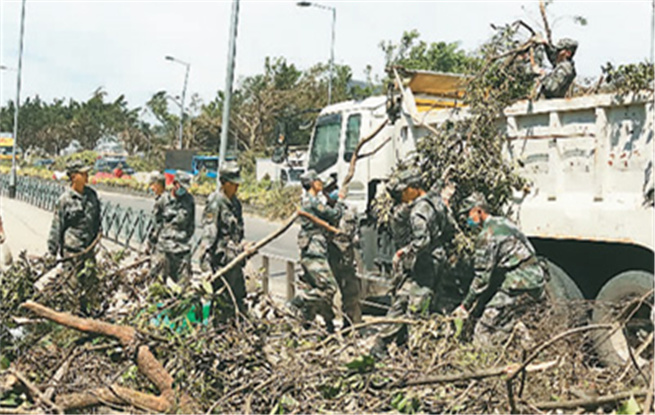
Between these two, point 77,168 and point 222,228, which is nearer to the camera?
point 222,228

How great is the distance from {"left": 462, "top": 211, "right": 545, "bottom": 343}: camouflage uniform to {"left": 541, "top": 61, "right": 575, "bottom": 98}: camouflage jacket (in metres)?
1.70

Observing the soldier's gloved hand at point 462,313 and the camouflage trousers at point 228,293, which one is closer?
the soldier's gloved hand at point 462,313

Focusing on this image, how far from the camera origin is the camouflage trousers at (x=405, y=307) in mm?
6449

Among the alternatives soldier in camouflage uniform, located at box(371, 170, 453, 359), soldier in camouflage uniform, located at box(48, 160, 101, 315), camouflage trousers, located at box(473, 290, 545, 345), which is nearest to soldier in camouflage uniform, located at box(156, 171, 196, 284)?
soldier in camouflage uniform, located at box(48, 160, 101, 315)

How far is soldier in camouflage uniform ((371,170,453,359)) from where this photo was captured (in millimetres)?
6727

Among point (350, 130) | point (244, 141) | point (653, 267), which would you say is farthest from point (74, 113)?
point (653, 267)

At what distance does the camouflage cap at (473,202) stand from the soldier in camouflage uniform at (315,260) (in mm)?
1493

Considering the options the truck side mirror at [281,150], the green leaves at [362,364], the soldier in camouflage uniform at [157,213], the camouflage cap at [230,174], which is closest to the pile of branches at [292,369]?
the green leaves at [362,364]

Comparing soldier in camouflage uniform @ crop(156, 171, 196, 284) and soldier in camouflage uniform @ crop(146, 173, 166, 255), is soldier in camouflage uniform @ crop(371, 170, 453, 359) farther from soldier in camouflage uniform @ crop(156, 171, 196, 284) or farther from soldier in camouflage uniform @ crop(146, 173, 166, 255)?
soldier in camouflage uniform @ crop(146, 173, 166, 255)

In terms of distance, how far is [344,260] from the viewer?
8.48 m

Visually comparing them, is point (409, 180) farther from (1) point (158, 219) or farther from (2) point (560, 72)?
(1) point (158, 219)

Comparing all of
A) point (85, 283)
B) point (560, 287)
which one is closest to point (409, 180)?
point (560, 287)

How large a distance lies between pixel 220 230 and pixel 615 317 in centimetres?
367

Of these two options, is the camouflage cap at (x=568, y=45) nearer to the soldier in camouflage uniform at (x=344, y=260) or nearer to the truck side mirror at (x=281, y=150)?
the soldier in camouflage uniform at (x=344, y=260)
